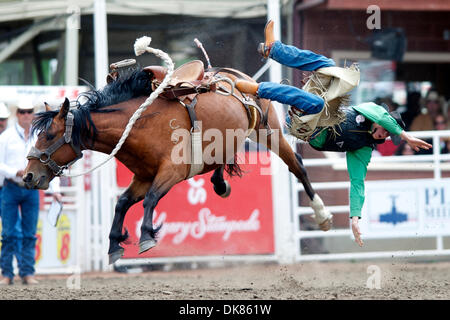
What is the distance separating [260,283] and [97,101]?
302cm

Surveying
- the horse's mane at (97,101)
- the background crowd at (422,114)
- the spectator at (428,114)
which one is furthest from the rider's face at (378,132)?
the spectator at (428,114)

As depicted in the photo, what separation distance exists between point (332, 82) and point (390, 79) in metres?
5.18

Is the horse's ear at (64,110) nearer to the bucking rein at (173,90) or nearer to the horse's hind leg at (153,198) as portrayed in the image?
the bucking rein at (173,90)

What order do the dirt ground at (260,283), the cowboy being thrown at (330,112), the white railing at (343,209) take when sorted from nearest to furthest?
the cowboy being thrown at (330,112) → the dirt ground at (260,283) → the white railing at (343,209)

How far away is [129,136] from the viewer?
18.2 feet

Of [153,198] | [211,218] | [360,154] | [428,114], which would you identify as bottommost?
[211,218]

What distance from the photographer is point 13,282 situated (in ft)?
26.1

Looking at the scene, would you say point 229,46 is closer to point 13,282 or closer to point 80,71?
point 80,71

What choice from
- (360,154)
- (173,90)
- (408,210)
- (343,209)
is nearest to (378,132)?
(360,154)

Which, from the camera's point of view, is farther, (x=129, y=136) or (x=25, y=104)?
(x=25, y=104)

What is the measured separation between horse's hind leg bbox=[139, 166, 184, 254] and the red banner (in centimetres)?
332

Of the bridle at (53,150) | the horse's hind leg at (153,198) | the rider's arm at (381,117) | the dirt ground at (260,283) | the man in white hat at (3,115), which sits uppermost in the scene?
the man in white hat at (3,115)

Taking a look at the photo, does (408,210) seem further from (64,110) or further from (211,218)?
(64,110)

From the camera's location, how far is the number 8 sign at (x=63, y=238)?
8766 millimetres
